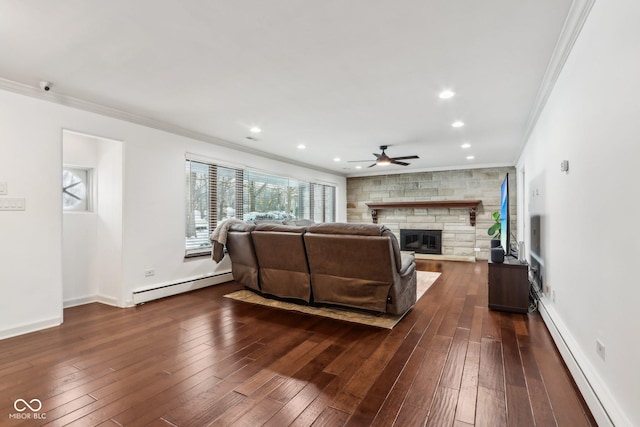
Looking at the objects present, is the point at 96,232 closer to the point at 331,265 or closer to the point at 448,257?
the point at 331,265


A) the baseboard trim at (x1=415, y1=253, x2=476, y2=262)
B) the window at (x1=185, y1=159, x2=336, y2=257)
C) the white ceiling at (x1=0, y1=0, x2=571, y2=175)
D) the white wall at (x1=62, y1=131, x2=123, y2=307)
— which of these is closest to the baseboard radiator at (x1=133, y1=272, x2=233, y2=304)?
the white wall at (x1=62, y1=131, x2=123, y2=307)

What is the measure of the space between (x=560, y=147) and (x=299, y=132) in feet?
10.6

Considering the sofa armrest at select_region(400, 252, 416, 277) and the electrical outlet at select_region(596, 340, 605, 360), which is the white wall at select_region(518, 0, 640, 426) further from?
the sofa armrest at select_region(400, 252, 416, 277)

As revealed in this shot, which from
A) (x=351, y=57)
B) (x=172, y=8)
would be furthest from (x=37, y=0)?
(x=351, y=57)

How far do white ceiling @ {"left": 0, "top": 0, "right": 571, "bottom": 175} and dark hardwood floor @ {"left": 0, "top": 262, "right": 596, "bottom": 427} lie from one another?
2358 millimetres

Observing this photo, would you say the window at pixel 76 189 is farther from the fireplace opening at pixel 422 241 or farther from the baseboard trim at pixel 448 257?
the baseboard trim at pixel 448 257

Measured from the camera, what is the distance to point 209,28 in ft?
6.86

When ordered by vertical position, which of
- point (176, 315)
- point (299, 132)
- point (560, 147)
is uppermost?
point (299, 132)

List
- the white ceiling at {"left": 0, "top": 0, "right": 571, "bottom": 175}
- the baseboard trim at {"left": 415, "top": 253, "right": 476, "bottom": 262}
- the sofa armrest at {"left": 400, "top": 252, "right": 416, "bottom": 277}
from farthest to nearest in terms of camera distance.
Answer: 1. the baseboard trim at {"left": 415, "top": 253, "right": 476, "bottom": 262}
2. the sofa armrest at {"left": 400, "top": 252, "right": 416, "bottom": 277}
3. the white ceiling at {"left": 0, "top": 0, "right": 571, "bottom": 175}

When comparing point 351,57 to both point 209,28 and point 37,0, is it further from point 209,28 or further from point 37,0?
point 37,0

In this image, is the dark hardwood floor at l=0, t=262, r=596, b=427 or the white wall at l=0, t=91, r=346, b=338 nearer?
the dark hardwood floor at l=0, t=262, r=596, b=427

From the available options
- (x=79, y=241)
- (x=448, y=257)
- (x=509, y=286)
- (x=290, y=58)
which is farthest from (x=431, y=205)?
(x=79, y=241)

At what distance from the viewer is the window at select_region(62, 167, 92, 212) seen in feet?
13.2

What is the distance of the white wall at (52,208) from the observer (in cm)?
294
